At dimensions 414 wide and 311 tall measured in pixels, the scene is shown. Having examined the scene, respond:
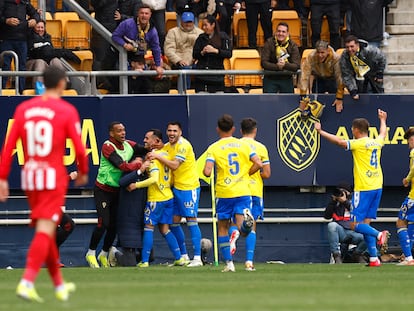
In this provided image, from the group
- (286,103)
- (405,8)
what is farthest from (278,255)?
(405,8)

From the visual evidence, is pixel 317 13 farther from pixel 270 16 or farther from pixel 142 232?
pixel 142 232

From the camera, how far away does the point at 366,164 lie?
17984 millimetres

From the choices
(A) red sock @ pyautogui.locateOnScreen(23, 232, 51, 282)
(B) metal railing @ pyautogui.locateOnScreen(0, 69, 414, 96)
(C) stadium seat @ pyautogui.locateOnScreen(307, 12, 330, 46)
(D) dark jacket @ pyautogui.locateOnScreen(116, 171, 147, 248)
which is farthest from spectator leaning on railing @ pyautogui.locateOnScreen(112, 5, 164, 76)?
(A) red sock @ pyautogui.locateOnScreen(23, 232, 51, 282)

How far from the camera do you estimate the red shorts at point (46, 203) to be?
35.9ft

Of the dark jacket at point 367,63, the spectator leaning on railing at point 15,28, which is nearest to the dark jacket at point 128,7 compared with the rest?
the spectator leaning on railing at point 15,28

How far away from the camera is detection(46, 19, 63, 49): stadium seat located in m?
23.6

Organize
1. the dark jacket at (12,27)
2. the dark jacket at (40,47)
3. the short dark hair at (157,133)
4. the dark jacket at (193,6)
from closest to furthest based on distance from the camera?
the short dark hair at (157,133)
the dark jacket at (12,27)
the dark jacket at (40,47)
the dark jacket at (193,6)

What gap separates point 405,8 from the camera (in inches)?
943

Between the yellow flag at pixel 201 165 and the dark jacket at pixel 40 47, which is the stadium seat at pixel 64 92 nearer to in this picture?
the dark jacket at pixel 40 47

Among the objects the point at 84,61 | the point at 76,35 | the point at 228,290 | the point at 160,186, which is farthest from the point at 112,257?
the point at 228,290

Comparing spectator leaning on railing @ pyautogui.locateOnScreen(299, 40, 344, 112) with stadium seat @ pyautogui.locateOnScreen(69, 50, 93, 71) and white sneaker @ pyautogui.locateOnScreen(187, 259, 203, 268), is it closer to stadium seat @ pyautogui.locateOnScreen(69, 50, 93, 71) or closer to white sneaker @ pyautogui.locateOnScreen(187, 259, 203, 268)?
white sneaker @ pyautogui.locateOnScreen(187, 259, 203, 268)

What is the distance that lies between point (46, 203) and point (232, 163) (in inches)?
244

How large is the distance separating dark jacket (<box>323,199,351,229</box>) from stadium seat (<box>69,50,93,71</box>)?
5161 millimetres

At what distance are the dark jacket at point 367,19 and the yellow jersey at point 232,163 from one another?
6074 mm
